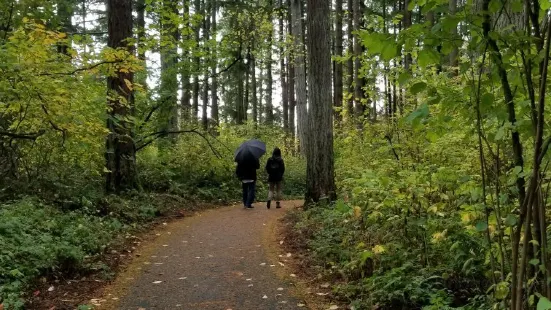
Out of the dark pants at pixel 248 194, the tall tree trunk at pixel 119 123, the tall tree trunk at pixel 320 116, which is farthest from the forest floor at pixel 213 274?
the dark pants at pixel 248 194

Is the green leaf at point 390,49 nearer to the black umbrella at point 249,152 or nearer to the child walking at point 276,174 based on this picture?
the black umbrella at point 249,152

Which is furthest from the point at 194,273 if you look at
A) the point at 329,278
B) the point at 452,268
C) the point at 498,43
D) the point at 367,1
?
the point at 367,1

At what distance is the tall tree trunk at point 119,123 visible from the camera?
411 inches

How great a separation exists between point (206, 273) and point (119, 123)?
18.4 ft

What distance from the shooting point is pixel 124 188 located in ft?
35.8

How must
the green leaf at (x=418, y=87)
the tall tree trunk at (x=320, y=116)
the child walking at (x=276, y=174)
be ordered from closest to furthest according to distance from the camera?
the green leaf at (x=418, y=87)
the tall tree trunk at (x=320, y=116)
the child walking at (x=276, y=174)

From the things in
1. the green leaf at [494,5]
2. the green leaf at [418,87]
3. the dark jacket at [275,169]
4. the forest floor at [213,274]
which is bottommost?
the forest floor at [213,274]

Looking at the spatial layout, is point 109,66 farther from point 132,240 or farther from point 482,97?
point 482,97

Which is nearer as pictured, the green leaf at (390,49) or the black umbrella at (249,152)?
the green leaf at (390,49)

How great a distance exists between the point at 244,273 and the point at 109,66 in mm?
4370

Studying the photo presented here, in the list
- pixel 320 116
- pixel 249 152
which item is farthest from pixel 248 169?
pixel 320 116

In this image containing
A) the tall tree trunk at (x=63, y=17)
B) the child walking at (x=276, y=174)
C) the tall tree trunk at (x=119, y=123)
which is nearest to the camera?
the tall tree trunk at (x=63, y=17)

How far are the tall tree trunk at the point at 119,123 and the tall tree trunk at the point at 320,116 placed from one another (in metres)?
4.26

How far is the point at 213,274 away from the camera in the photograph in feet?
20.6
